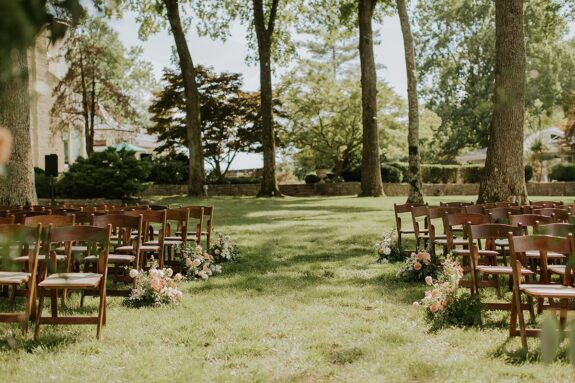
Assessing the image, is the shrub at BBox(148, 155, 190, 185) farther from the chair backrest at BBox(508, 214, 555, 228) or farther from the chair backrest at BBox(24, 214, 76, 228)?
the chair backrest at BBox(508, 214, 555, 228)

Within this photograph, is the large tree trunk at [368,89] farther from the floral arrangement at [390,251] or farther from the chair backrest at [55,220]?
the chair backrest at [55,220]

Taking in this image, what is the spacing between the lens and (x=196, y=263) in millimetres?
8203

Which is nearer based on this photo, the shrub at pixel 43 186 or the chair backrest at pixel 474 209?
the chair backrest at pixel 474 209

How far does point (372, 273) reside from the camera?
876cm

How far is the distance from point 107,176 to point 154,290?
16.5m

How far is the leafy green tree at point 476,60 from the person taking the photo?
1.71 meters

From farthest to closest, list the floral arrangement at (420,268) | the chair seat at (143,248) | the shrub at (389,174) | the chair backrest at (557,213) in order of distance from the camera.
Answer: the shrub at (389,174) < the floral arrangement at (420,268) < the chair seat at (143,248) < the chair backrest at (557,213)

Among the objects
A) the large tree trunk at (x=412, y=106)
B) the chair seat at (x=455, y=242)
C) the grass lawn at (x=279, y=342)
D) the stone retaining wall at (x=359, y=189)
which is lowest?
the grass lawn at (x=279, y=342)

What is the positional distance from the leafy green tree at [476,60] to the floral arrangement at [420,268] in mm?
2213

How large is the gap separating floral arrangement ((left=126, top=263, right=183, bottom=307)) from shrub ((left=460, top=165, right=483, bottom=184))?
34793 millimetres

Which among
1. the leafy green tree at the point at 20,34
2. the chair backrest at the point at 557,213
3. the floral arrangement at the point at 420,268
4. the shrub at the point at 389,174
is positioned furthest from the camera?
the shrub at the point at 389,174

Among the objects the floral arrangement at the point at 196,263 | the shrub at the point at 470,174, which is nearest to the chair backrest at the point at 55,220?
the floral arrangement at the point at 196,263

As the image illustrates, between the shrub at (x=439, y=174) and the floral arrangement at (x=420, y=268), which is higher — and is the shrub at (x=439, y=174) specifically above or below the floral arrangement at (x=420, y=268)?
above

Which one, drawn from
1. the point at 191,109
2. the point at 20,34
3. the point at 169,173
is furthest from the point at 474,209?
the point at 169,173
